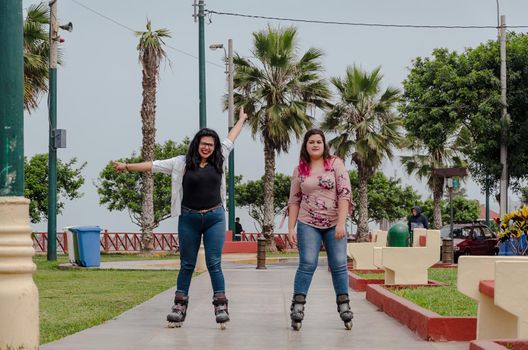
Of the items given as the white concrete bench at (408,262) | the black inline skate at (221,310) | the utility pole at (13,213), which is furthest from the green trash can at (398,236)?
the utility pole at (13,213)

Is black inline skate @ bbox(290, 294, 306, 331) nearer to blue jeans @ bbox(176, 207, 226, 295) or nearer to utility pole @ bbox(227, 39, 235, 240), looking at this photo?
blue jeans @ bbox(176, 207, 226, 295)

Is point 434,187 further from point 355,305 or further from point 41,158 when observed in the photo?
point 355,305

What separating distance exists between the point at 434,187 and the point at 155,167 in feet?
158

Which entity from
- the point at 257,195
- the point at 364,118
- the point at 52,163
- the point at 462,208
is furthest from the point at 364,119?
the point at 462,208

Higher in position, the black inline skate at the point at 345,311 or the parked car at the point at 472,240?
the black inline skate at the point at 345,311

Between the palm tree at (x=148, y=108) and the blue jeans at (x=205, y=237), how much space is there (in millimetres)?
28632

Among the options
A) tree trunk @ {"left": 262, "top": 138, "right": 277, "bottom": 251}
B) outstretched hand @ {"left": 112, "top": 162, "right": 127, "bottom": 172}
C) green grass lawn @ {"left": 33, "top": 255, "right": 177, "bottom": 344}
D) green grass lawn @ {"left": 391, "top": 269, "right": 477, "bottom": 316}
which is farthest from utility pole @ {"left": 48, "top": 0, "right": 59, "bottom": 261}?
outstretched hand @ {"left": 112, "top": 162, "right": 127, "bottom": 172}

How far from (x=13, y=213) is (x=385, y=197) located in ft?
238

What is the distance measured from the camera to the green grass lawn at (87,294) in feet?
34.2

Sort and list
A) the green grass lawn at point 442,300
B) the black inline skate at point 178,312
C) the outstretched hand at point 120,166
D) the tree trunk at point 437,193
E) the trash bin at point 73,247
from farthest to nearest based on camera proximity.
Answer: the tree trunk at point 437,193 → the trash bin at point 73,247 → the green grass lawn at point 442,300 → the outstretched hand at point 120,166 → the black inline skate at point 178,312

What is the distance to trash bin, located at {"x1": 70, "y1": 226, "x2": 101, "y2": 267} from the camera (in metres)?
25.1

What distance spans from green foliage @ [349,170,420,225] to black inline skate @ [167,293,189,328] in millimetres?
68779

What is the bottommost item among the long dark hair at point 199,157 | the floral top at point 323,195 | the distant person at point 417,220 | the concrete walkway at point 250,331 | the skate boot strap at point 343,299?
the concrete walkway at point 250,331

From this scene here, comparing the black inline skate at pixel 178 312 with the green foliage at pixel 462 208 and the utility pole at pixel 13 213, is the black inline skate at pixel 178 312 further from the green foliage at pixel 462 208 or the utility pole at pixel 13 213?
the green foliage at pixel 462 208
